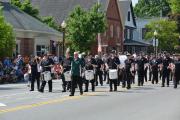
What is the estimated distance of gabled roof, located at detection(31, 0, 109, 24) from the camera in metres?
65.1

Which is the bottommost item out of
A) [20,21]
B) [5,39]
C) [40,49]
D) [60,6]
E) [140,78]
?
[140,78]

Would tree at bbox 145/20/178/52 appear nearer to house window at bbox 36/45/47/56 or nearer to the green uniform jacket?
house window at bbox 36/45/47/56

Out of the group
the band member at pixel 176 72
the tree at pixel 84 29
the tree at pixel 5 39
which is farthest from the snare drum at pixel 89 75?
the tree at pixel 84 29

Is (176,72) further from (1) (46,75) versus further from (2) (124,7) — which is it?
(2) (124,7)

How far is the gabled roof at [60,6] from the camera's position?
213ft

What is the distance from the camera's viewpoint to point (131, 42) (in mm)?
74000

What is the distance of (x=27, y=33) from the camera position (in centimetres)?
4341

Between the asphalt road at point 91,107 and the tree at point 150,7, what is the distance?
335ft

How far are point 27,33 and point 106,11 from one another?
22390 millimetres

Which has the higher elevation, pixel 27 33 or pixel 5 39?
pixel 27 33

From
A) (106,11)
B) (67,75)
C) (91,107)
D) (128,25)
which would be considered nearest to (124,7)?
(128,25)

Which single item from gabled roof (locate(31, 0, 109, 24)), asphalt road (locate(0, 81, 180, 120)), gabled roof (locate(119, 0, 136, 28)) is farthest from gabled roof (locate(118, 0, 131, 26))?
asphalt road (locate(0, 81, 180, 120))

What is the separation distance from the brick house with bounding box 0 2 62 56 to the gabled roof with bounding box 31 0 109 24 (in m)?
17.1

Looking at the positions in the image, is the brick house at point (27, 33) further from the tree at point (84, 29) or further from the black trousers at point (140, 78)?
the black trousers at point (140, 78)
